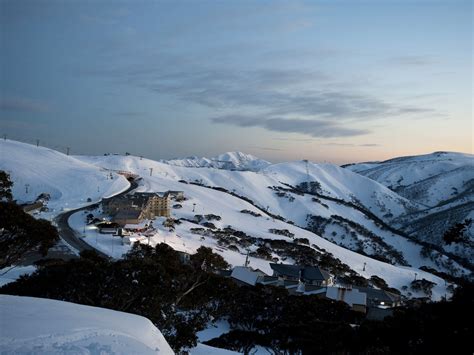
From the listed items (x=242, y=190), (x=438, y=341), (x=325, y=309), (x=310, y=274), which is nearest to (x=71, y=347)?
(x=438, y=341)

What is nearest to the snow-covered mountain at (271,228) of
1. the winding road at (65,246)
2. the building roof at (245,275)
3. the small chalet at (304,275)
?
the winding road at (65,246)

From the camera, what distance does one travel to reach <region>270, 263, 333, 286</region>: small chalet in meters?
47.2

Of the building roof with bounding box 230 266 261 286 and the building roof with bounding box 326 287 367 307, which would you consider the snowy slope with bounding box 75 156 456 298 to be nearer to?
the building roof with bounding box 230 266 261 286

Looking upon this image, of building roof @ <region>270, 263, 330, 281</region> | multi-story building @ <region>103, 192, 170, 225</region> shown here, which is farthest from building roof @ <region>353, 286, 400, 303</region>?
multi-story building @ <region>103, 192, 170, 225</region>

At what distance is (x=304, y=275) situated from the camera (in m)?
48.4

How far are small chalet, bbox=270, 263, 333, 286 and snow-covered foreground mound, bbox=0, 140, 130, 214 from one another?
1725 inches

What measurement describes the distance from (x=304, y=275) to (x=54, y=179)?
77.5 meters

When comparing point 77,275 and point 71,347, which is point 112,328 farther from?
point 77,275

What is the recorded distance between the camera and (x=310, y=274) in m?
48.2

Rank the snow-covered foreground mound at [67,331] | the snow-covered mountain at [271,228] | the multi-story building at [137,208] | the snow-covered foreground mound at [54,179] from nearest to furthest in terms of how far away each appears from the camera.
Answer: the snow-covered foreground mound at [67,331] < the multi-story building at [137,208] < the snow-covered mountain at [271,228] < the snow-covered foreground mound at [54,179]

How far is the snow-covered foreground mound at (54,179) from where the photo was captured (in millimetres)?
83125

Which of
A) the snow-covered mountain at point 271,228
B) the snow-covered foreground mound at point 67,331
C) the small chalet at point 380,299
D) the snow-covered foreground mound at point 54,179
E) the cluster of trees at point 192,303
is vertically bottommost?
the snow-covered mountain at point 271,228

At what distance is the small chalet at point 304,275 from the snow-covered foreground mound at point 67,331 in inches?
1557

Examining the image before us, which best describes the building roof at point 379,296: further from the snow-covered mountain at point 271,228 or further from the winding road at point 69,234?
the winding road at point 69,234
